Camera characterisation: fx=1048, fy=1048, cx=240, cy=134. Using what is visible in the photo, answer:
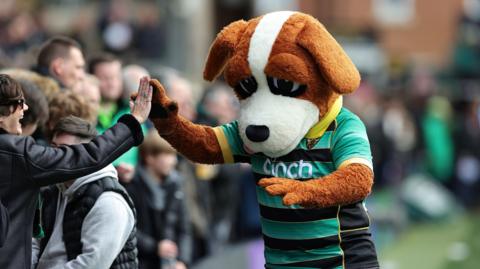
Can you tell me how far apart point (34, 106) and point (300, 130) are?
128 cm

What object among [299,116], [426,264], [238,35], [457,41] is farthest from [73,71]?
[457,41]

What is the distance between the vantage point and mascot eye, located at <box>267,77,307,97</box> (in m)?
4.70

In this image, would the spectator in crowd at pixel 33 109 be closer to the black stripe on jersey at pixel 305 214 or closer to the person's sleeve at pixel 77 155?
the person's sleeve at pixel 77 155

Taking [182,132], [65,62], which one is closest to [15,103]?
[182,132]

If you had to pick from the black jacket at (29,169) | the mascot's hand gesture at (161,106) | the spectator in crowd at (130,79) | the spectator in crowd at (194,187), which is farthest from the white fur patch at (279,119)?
the spectator in crowd at (194,187)

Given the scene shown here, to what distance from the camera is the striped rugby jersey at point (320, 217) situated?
470 centimetres

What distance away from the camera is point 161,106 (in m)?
4.86

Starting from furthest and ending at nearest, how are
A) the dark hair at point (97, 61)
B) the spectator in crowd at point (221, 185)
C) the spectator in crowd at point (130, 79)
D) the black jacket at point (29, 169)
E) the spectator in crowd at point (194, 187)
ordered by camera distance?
the spectator in crowd at point (221, 185) < the spectator in crowd at point (194, 187) < the spectator in crowd at point (130, 79) < the dark hair at point (97, 61) < the black jacket at point (29, 169)

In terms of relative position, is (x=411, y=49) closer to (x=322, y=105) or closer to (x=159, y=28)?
(x=159, y=28)

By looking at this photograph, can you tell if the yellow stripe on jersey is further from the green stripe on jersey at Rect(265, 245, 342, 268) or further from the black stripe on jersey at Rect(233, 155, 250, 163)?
the black stripe on jersey at Rect(233, 155, 250, 163)

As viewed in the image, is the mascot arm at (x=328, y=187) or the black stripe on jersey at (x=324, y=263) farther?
the black stripe on jersey at (x=324, y=263)

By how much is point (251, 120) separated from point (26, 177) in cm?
104

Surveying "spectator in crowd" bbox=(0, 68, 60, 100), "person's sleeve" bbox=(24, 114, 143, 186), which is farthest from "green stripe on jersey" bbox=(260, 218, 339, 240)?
"spectator in crowd" bbox=(0, 68, 60, 100)

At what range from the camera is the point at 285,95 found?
15.5 feet
